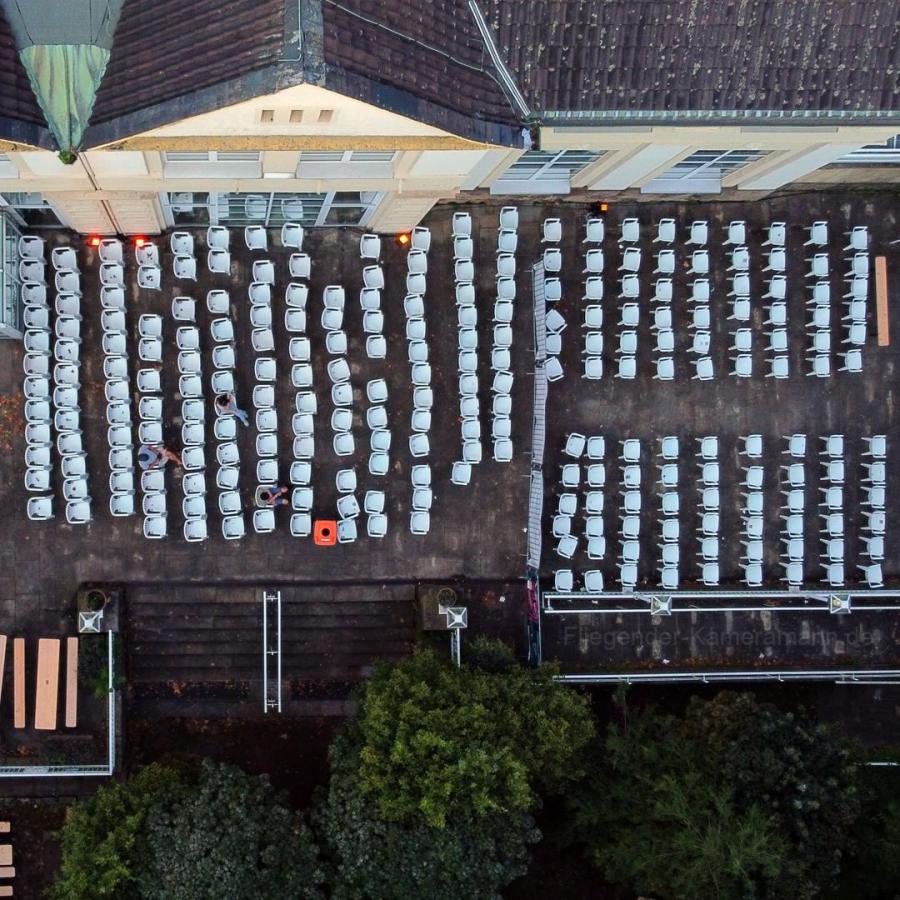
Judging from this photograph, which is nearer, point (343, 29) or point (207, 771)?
point (343, 29)

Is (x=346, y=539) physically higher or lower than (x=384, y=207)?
lower

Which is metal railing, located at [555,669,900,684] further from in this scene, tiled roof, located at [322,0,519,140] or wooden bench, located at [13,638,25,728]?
tiled roof, located at [322,0,519,140]

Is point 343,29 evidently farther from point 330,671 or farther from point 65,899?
point 65,899

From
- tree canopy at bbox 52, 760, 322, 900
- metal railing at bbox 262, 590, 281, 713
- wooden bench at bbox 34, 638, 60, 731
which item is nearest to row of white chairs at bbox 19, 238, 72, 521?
wooden bench at bbox 34, 638, 60, 731

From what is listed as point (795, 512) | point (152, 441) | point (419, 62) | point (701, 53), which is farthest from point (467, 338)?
point (795, 512)

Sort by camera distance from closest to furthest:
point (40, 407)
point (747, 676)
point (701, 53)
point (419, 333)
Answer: point (701, 53), point (40, 407), point (419, 333), point (747, 676)

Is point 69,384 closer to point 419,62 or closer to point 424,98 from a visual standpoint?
point 424,98

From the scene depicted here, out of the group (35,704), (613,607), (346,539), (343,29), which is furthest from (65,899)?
(343,29)
